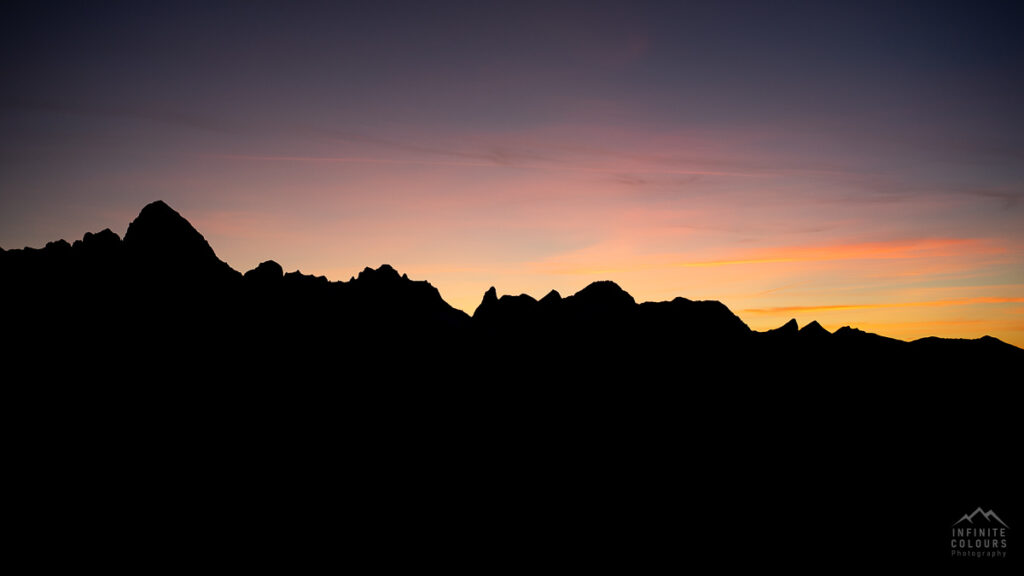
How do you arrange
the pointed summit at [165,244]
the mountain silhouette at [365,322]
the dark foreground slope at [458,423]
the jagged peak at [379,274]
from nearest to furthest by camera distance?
the dark foreground slope at [458,423], the mountain silhouette at [365,322], the pointed summit at [165,244], the jagged peak at [379,274]

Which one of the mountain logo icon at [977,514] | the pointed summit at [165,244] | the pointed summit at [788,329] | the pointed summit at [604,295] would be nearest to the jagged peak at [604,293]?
the pointed summit at [604,295]

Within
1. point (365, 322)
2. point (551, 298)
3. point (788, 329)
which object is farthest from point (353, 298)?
point (788, 329)

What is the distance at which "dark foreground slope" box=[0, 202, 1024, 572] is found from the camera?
1897 inches

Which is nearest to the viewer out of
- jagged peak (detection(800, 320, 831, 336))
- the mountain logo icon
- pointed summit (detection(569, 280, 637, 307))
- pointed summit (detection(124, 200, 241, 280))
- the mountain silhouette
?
the mountain silhouette

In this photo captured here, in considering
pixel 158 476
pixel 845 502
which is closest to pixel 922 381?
pixel 845 502

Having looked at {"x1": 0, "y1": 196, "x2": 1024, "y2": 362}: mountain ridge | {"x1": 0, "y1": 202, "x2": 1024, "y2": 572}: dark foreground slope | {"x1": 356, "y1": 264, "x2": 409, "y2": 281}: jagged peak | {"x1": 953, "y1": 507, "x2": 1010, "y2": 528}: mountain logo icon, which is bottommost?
{"x1": 953, "y1": 507, "x2": 1010, "y2": 528}: mountain logo icon

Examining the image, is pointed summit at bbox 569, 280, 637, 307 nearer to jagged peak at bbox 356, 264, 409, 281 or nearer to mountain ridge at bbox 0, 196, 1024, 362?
mountain ridge at bbox 0, 196, 1024, 362

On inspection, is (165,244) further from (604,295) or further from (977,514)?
(977,514)

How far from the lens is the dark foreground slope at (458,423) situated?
48188mm

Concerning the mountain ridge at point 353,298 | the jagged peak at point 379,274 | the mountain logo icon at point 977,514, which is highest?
the jagged peak at point 379,274

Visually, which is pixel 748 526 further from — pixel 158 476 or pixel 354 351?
pixel 158 476

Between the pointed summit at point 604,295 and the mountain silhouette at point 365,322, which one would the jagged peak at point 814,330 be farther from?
the pointed summit at point 604,295

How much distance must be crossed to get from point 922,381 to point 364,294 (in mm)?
83772

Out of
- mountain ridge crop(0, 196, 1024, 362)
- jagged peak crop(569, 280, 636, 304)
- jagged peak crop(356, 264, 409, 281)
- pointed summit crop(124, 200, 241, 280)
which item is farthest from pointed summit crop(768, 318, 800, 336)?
pointed summit crop(124, 200, 241, 280)
